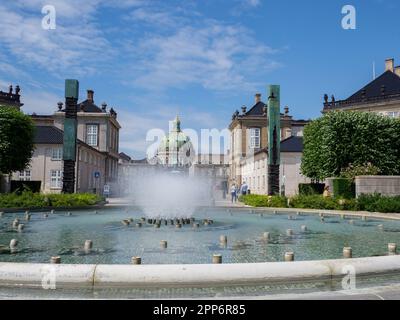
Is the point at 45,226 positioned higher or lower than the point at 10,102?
lower

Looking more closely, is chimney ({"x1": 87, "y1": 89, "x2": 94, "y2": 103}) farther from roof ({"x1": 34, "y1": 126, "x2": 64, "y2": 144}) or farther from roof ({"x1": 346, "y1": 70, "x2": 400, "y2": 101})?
roof ({"x1": 346, "y1": 70, "x2": 400, "y2": 101})

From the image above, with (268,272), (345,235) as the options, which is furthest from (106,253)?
(345,235)

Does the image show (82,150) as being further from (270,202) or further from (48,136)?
(270,202)

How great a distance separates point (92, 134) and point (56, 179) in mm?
21179

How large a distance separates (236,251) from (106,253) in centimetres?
317

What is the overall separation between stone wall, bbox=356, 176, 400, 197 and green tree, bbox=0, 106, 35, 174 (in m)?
30.5

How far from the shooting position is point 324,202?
26.2 metres

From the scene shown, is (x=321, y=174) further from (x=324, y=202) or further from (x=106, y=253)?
(x=106, y=253)

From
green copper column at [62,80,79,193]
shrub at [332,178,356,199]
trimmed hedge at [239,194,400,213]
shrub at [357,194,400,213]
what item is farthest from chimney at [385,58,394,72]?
green copper column at [62,80,79,193]

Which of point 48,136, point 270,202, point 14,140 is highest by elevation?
point 48,136

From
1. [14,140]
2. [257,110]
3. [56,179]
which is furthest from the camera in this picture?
[257,110]

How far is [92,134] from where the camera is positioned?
233 ft

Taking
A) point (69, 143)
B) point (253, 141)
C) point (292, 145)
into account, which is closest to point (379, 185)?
point (69, 143)

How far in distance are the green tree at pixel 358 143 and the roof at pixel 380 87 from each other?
27.0 metres
